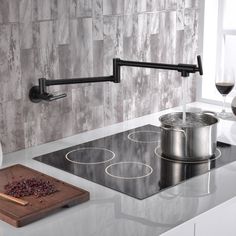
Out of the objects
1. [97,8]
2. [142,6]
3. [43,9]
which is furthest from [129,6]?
[43,9]

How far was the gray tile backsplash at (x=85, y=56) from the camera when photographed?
6.39 ft

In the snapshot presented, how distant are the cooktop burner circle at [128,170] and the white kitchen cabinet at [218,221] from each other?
288 millimetres

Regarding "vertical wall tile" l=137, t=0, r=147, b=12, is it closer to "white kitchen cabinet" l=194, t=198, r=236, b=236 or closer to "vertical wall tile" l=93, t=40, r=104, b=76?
"vertical wall tile" l=93, t=40, r=104, b=76

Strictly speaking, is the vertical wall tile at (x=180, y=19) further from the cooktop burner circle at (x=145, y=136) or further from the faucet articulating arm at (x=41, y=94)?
the faucet articulating arm at (x=41, y=94)

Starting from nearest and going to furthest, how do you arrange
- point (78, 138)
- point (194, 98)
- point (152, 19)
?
point (78, 138)
point (152, 19)
point (194, 98)

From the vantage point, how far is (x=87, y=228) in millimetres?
1437

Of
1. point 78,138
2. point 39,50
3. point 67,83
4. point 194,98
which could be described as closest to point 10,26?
point 39,50

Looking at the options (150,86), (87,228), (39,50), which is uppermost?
(39,50)

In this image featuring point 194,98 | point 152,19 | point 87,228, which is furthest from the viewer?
point 194,98

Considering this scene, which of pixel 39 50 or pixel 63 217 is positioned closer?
pixel 63 217

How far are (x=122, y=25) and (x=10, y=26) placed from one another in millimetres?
551

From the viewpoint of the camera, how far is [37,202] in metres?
1.54

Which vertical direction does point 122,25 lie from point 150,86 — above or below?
above

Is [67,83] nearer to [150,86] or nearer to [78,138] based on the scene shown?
[78,138]
